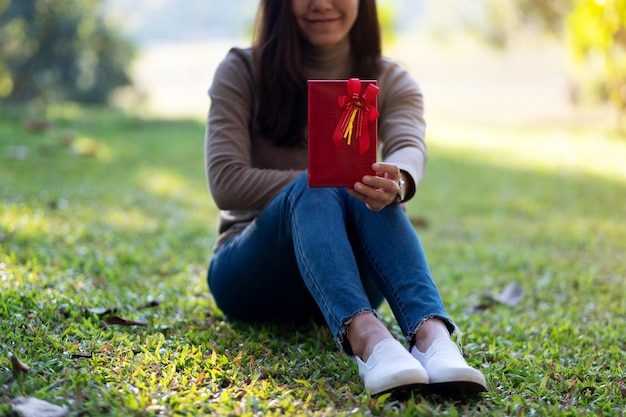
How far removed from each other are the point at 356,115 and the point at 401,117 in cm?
61

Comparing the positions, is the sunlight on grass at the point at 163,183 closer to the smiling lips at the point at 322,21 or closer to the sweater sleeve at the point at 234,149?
the sweater sleeve at the point at 234,149

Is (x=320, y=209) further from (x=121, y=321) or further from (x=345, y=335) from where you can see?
(x=121, y=321)

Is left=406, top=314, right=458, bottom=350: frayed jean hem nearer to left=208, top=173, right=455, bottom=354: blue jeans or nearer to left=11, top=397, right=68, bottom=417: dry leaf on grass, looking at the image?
left=208, top=173, right=455, bottom=354: blue jeans

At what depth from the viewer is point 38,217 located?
4.32m

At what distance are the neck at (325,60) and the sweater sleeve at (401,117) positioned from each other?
0.53ft

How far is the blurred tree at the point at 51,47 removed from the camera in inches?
448

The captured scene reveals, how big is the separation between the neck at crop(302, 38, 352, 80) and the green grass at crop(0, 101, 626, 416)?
35.2 inches

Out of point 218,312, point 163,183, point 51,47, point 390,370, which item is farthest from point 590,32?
point 51,47

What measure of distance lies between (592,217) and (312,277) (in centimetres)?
407

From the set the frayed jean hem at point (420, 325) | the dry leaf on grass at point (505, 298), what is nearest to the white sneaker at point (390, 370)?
the frayed jean hem at point (420, 325)

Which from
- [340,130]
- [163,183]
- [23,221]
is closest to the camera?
[340,130]

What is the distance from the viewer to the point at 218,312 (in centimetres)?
277

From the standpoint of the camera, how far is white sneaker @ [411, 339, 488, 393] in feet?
6.07

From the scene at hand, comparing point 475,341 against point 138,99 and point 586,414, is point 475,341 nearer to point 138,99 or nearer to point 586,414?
point 586,414
